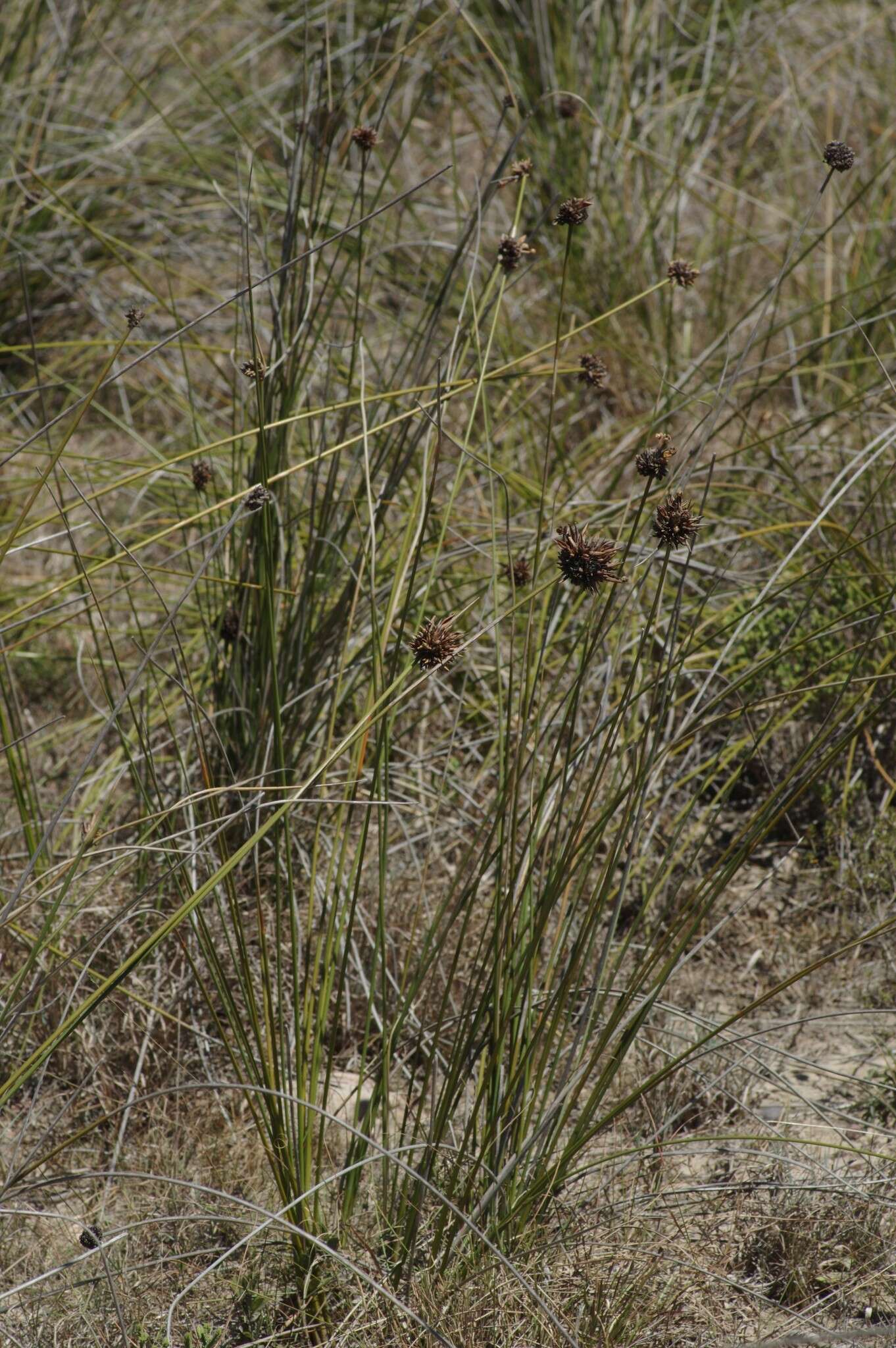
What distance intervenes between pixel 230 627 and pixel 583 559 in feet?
2.56

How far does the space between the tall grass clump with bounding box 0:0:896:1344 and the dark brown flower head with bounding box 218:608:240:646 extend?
41 millimetres

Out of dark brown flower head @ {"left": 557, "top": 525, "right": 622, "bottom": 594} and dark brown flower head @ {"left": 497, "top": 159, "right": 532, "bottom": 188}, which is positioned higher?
dark brown flower head @ {"left": 497, "top": 159, "right": 532, "bottom": 188}

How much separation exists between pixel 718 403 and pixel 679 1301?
97 cm

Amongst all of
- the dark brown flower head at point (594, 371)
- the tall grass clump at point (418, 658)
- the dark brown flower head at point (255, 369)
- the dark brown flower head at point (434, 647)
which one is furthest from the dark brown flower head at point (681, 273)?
the dark brown flower head at point (434, 647)

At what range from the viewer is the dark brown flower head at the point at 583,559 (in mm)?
1045

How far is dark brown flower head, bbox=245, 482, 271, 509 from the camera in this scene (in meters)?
1.17

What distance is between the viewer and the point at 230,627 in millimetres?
1699

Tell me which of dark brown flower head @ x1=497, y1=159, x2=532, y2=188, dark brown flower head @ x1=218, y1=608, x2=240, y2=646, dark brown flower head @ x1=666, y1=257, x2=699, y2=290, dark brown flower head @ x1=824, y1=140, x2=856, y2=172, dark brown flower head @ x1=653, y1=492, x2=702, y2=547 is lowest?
dark brown flower head @ x1=218, y1=608, x2=240, y2=646

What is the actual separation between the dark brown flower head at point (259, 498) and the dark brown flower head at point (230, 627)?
0.44 m

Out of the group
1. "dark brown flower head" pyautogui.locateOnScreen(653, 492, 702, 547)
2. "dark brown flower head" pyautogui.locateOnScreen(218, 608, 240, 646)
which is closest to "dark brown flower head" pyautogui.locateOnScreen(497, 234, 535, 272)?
"dark brown flower head" pyautogui.locateOnScreen(653, 492, 702, 547)

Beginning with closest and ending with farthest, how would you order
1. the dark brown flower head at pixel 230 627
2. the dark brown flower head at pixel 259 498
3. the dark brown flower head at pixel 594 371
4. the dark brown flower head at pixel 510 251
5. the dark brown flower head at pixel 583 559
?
the dark brown flower head at pixel 583 559, the dark brown flower head at pixel 259 498, the dark brown flower head at pixel 510 251, the dark brown flower head at pixel 594 371, the dark brown flower head at pixel 230 627

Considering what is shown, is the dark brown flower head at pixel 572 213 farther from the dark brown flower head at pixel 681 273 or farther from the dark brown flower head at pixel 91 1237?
the dark brown flower head at pixel 91 1237

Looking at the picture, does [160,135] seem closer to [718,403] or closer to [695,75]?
[695,75]

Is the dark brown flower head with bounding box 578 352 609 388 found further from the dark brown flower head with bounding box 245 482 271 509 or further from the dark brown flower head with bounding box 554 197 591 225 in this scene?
the dark brown flower head with bounding box 245 482 271 509
